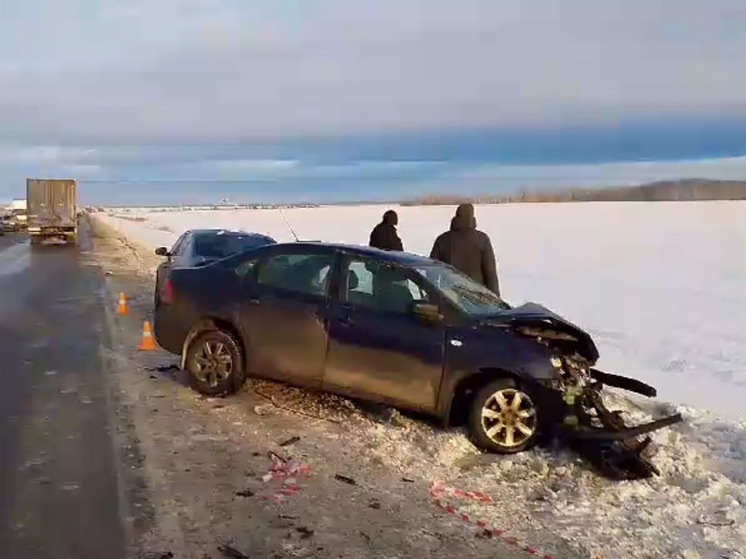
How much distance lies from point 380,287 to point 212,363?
200cm

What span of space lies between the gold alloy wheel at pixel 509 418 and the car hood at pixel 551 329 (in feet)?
1.72

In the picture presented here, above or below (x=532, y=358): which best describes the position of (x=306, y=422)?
below

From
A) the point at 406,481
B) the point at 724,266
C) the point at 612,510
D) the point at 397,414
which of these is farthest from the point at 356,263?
the point at 724,266

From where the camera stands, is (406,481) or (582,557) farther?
(406,481)

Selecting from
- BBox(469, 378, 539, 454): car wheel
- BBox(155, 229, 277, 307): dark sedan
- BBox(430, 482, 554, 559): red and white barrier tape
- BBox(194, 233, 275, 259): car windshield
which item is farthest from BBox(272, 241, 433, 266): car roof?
BBox(194, 233, 275, 259): car windshield

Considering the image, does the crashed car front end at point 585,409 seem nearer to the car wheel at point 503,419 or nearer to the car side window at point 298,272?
the car wheel at point 503,419

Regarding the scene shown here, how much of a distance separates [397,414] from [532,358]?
159 cm

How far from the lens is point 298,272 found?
859cm

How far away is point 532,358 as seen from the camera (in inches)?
283

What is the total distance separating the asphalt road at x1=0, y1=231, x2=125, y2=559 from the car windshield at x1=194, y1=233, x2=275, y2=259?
6.61ft

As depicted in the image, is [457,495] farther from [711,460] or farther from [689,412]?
[689,412]

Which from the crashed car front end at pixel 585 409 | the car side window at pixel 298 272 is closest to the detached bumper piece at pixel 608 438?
the crashed car front end at pixel 585 409

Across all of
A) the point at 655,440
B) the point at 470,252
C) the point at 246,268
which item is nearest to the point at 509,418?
the point at 655,440

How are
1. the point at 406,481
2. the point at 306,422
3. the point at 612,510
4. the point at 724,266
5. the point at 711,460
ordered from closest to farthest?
1. the point at 612,510
2. the point at 406,481
3. the point at 711,460
4. the point at 306,422
5. the point at 724,266
